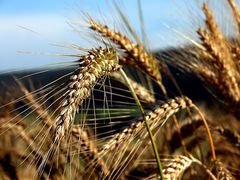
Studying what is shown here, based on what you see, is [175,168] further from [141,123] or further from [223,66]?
[223,66]

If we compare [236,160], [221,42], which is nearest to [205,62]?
[221,42]

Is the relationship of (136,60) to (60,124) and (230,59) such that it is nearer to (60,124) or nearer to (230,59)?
(230,59)

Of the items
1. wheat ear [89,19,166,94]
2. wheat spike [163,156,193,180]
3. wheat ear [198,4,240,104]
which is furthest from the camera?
wheat ear [198,4,240,104]

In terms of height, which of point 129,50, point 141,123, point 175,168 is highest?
point 129,50

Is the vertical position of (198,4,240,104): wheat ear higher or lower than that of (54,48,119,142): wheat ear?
lower

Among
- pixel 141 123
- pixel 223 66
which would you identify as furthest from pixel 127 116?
pixel 223 66

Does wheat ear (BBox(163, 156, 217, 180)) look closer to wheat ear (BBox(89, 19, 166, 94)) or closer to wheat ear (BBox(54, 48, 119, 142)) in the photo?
wheat ear (BBox(54, 48, 119, 142))

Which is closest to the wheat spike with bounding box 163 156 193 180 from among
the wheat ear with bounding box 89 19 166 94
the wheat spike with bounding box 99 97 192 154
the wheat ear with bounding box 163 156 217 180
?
the wheat ear with bounding box 163 156 217 180
